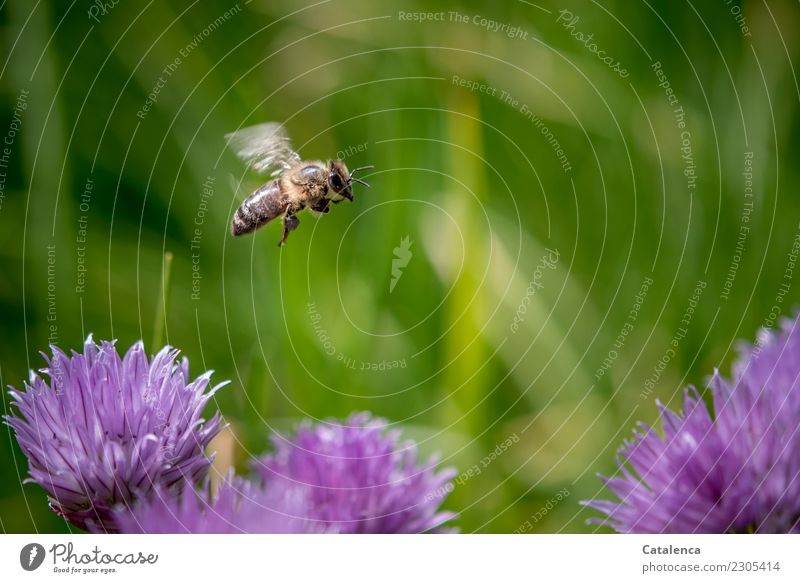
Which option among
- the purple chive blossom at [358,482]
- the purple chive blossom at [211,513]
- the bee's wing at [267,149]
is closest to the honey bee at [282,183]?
the bee's wing at [267,149]

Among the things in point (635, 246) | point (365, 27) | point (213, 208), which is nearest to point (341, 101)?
point (365, 27)

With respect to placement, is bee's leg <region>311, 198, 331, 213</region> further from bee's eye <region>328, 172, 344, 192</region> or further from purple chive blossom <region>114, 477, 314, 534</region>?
purple chive blossom <region>114, 477, 314, 534</region>

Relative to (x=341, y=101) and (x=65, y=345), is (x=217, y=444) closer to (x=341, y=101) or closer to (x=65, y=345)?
(x=65, y=345)

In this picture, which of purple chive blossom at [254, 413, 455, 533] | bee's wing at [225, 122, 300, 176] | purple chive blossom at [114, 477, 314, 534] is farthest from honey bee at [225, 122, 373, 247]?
purple chive blossom at [114, 477, 314, 534]

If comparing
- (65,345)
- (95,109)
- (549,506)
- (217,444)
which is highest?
(95,109)

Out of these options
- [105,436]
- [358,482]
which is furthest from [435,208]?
[105,436]

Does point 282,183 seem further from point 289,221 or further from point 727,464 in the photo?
point 727,464
